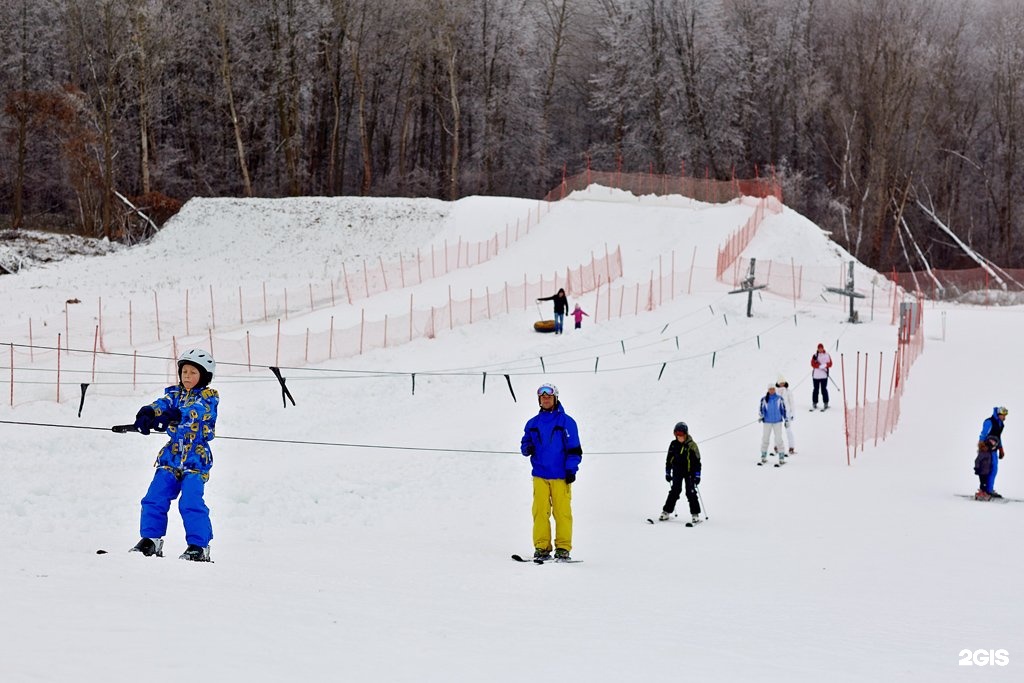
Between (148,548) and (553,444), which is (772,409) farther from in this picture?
(148,548)

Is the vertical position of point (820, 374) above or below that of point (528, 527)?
above

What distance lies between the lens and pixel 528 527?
44.3ft

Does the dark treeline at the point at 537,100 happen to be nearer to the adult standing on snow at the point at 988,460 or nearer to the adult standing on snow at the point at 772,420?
the adult standing on snow at the point at 772,420

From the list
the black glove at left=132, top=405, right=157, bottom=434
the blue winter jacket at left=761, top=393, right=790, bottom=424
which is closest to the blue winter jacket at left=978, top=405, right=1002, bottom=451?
the blue winter jacket at left=761, top=393, right=790, bottom=424

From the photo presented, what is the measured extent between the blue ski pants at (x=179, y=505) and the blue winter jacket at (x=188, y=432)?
0.10 metres

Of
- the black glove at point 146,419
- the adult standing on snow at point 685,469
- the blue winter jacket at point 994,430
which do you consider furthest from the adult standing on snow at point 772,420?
the black glove at point 146,419

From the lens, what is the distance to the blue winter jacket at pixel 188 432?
8.59 m

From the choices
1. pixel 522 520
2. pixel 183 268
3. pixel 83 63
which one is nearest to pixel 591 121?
pixel 83 63

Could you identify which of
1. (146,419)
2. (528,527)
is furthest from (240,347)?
(146,419)

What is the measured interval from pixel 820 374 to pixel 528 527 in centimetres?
1272

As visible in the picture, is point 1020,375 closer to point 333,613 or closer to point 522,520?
point 522,520

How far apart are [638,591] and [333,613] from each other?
326cm

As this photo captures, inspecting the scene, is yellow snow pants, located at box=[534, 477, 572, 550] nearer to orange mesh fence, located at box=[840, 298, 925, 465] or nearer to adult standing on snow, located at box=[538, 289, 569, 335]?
orange mesh fence, located at box=[840, 298, 925, 465]

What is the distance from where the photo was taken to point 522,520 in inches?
555
